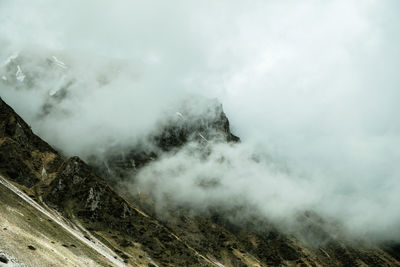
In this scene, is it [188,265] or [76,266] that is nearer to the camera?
[76,266]

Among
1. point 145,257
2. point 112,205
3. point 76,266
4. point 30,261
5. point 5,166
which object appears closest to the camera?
point 30,261

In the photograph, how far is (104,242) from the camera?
14938 centimetres

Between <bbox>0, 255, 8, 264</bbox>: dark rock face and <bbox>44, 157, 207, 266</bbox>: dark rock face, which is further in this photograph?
<bbox>44, 157, 207, 266</bbox>: dark rock face

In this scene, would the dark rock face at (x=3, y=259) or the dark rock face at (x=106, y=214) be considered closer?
the dark rock face at (x=3, y=259)

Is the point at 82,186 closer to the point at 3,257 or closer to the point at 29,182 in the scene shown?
the point at 29,182

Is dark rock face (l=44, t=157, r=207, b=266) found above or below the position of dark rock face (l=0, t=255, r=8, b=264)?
above

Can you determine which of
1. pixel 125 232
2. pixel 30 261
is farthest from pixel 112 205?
pixel 30 261

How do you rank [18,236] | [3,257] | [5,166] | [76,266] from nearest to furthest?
[3,257]
[18,236]
[76,266]
[5,166]

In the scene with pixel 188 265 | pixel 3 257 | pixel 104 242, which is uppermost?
pixel 188 265

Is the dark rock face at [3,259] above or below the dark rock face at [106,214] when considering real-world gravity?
below

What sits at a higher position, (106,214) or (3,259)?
(106,214)

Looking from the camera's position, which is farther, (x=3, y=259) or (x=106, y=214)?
(x=106, y=214)

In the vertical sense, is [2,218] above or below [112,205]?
below

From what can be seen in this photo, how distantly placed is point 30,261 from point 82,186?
136m
